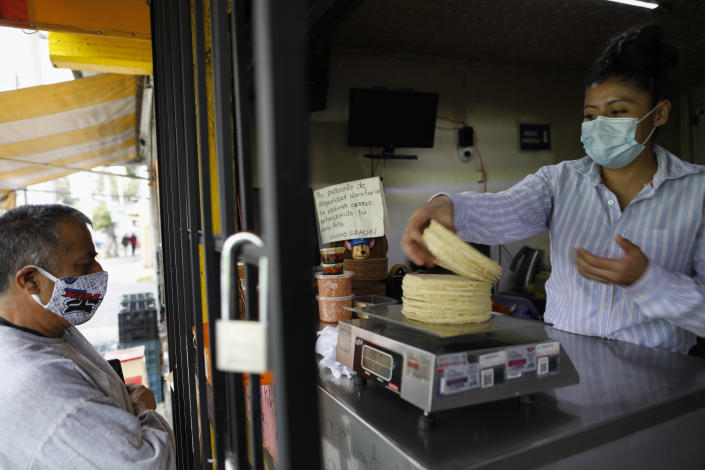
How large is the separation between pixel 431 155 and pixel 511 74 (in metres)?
1.59

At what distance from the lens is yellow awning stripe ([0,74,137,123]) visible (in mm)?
3721

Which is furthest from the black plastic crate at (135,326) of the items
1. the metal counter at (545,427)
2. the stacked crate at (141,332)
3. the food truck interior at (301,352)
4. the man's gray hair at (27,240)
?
the metal counter at (545,427)

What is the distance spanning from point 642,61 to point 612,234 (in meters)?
0.60

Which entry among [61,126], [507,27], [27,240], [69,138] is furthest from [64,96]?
[507,27]

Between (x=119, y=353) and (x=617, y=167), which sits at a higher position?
(x=617, y=167)

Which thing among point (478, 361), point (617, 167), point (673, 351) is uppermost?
point (617, 167)

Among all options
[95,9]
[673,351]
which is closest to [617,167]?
[673,351]

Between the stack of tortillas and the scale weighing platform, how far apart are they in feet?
0.10

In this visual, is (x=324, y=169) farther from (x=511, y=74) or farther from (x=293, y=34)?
(x=293, y=34)

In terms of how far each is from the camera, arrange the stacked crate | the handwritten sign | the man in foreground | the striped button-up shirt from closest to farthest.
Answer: the man in foreground → the striped button-up shirt → the handwritten sign → the stacked crate

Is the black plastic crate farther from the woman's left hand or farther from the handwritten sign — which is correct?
the woman's left hand

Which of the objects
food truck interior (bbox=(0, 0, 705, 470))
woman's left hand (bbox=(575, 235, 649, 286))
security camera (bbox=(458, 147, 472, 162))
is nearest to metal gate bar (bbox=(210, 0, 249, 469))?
food truck interior (bbox=(0, 0, 705, 470))

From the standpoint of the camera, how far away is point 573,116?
594 cm

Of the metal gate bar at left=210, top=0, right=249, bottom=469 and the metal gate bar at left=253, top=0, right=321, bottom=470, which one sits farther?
the metal gate bar at left=210, top=0, right=249, bottom=469
